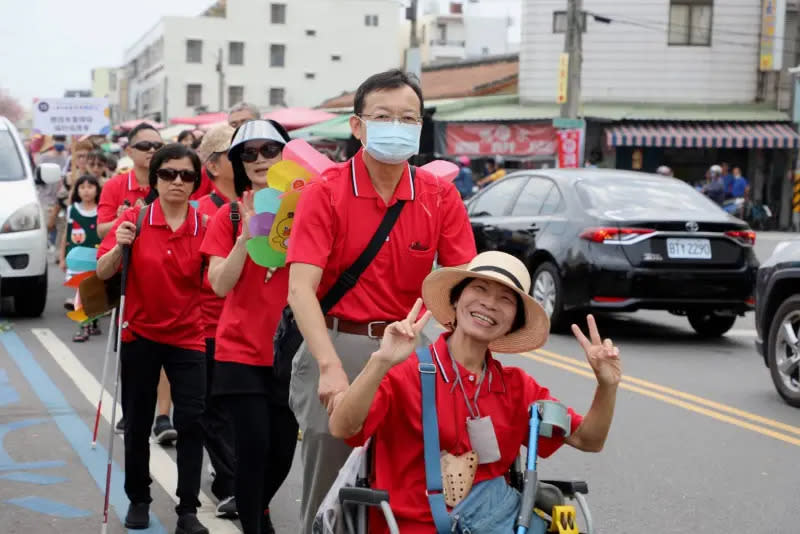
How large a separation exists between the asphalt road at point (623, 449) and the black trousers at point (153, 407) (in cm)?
24

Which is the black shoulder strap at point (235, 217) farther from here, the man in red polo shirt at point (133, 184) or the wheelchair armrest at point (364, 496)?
the man in red polo shirt at point (133, 184)

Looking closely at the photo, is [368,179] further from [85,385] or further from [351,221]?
[85,385]

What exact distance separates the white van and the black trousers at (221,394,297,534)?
8.02m

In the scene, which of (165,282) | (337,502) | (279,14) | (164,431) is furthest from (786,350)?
(279,14)

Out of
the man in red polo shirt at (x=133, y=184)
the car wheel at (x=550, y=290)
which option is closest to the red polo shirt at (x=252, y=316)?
the man in red polo shirt at (x=133, y=184)

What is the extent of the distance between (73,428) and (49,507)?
1744 millimetres

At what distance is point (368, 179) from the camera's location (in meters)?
3.83

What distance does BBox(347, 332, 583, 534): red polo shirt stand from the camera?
3.28 meters

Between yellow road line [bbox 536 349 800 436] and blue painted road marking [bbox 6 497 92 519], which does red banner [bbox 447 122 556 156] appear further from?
blue painted road marking [bbox 6 497 92 519]

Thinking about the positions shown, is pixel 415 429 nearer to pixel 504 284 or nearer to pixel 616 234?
pixel 504 284

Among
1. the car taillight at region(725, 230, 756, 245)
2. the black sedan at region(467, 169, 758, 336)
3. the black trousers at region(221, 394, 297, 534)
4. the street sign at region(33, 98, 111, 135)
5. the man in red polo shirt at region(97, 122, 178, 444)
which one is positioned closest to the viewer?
the black trousers at region(221, 394, 297, 534)

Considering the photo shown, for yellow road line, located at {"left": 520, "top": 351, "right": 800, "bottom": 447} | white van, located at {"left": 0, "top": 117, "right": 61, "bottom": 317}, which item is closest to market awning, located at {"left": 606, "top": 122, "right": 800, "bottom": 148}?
white van, located at {"left": 0, "top": 117, "right": 61, "bottom": 317}

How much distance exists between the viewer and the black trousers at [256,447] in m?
4.56

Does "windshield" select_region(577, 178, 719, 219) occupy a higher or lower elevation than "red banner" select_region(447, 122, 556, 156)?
lower
